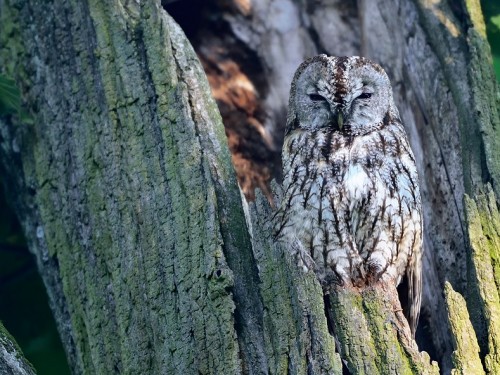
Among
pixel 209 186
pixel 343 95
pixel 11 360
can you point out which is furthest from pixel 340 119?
pixel 11 360

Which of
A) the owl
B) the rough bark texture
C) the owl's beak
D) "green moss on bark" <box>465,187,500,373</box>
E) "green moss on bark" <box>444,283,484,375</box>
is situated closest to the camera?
the rough bark texture

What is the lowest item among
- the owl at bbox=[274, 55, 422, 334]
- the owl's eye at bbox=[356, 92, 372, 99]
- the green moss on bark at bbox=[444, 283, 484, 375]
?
the green moss on bark at bbox=[444, 283, 484, 375]

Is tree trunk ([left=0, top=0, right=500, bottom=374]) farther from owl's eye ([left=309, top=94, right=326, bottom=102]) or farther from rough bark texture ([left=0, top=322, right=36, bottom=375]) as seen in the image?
rough bark texture ([left=0, top=322, right=36, bottom=375])

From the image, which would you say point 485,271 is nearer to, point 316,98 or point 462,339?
point 462,339

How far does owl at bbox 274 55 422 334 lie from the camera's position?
3102mm

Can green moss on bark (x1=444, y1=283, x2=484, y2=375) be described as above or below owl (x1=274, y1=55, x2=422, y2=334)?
below

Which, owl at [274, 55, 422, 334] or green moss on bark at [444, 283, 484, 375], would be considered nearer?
green moss on bark at [444, 283, 484, 375]

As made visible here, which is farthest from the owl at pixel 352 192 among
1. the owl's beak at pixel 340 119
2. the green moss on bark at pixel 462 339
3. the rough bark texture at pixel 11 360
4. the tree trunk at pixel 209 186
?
the rough bark texture at pixel 11 360

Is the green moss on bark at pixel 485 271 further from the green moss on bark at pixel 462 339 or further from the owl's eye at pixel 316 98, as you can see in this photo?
the owl's eye at pixel 316 98

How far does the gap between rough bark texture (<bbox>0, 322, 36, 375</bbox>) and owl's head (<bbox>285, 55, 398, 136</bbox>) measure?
138 cm

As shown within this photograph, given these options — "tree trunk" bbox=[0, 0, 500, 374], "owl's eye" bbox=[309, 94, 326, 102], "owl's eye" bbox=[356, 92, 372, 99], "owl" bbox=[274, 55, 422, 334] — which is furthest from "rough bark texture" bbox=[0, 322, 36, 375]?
"owl's eye" bbox=[356, 92, 372, 99]

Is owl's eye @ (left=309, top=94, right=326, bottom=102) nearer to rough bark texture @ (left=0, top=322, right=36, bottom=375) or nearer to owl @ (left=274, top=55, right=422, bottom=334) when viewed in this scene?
owl @ (left=274, top=55, right=422, bottom=334)

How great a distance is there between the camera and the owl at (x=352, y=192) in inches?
122

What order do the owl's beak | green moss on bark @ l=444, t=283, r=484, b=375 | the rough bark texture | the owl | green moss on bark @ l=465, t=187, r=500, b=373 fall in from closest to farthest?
1. the rough bark texture
2. green moss on bark @ l=444, t=283, r=484, b=375
3. green moss on bark @ l=465, t=187, r=500, b=373
4. the owl
5. the owl's beak
